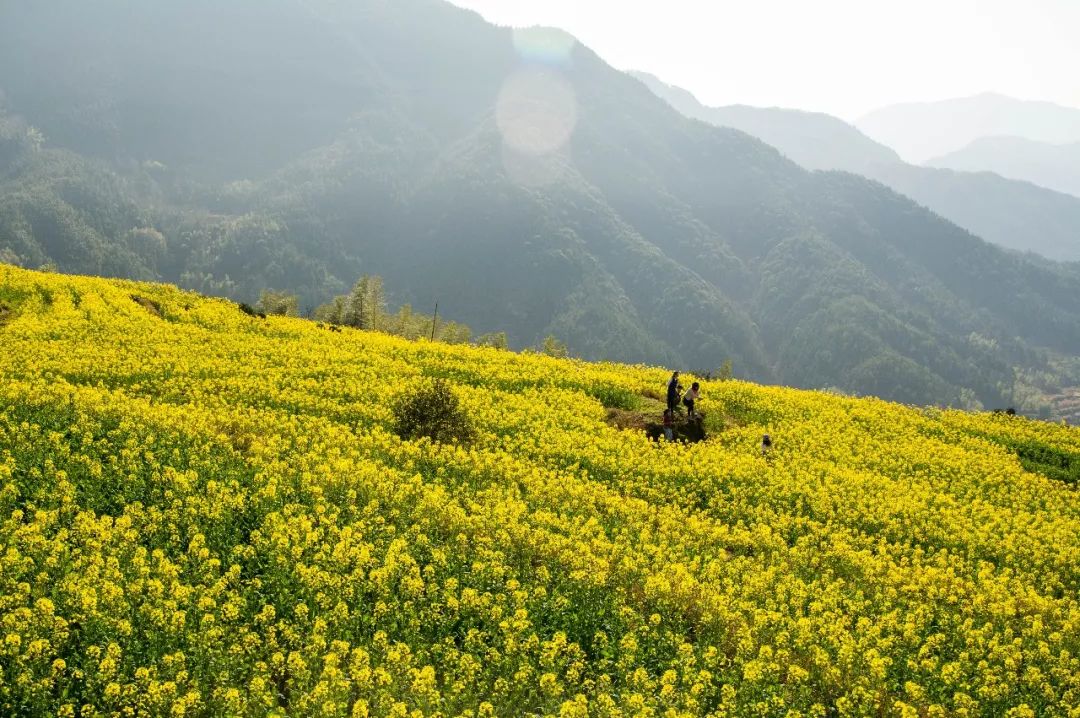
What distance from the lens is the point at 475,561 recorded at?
1506 centimetres

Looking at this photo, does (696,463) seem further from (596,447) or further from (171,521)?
(171,521)

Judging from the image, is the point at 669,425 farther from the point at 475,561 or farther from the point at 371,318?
the point at 371,318

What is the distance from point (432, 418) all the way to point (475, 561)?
10.3m

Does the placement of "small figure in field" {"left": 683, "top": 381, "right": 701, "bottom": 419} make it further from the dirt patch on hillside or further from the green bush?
the dirt patch on hillside

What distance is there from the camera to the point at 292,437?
2183cm

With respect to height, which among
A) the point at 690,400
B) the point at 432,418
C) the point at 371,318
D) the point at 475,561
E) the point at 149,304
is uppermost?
the point at 690,400

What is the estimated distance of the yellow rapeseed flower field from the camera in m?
10.7

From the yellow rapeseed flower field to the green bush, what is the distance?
2.35 ft

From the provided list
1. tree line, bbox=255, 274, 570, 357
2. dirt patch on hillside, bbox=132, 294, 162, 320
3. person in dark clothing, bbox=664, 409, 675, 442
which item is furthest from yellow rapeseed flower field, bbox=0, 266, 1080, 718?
tree line, bbox=255, 274, 570, 357

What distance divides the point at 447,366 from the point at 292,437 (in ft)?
49.8

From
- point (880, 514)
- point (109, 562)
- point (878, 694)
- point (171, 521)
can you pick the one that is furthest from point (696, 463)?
point (109, 562)

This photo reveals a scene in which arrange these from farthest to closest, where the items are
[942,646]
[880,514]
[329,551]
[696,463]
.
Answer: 1. [696,463]
2. [880,514]
3. [942,646]
4. [329,551]

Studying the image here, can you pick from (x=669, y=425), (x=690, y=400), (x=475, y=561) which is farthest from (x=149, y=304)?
(x=475, y=561)

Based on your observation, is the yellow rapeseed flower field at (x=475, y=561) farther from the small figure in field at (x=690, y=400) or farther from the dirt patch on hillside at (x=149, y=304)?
the dirt patch on hillside at (x=149, y=304)
